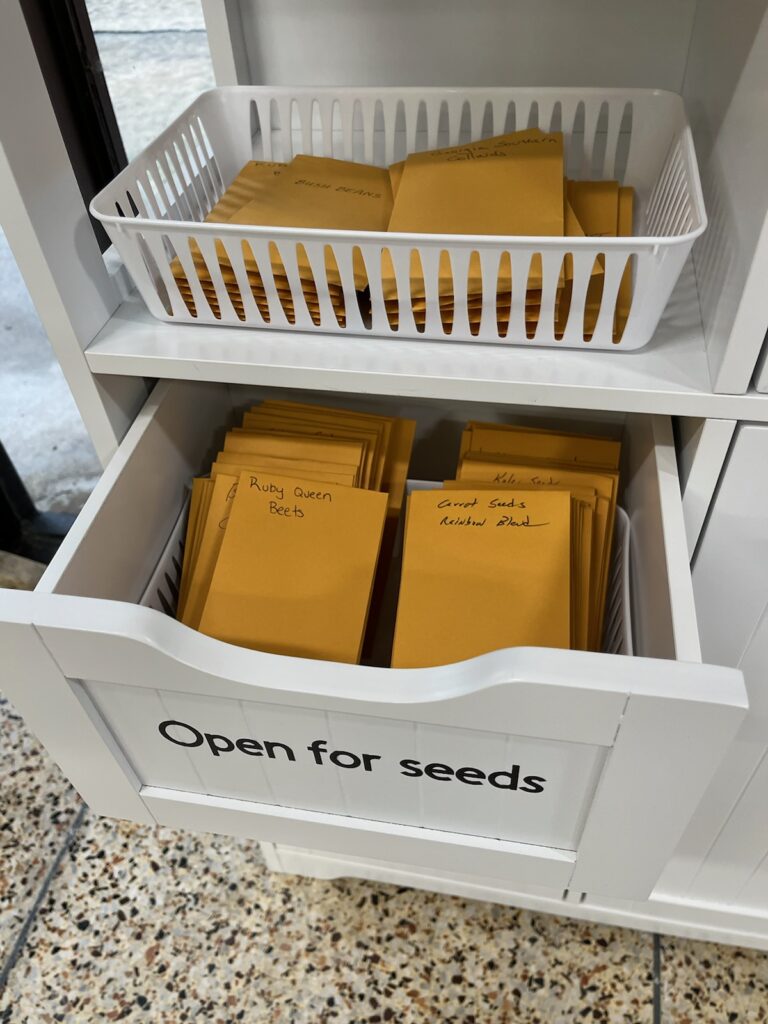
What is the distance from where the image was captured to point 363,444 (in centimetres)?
77

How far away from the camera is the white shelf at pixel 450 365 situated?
0.57 metres

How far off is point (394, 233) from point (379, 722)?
0.33 meters

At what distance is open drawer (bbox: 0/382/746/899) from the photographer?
0.47 meters

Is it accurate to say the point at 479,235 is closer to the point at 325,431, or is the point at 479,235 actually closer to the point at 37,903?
the point at 325,431

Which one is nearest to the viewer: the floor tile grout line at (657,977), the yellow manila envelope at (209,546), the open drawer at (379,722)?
the open drawer at (379,722)

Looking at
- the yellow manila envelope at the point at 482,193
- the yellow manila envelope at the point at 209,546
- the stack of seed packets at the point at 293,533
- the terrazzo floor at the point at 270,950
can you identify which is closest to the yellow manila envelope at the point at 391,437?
the stack of seed packets at the point at 293,533

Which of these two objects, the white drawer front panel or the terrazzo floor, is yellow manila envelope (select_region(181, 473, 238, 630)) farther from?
the terrazzo floor

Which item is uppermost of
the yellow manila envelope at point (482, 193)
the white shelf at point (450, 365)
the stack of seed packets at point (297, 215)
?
the yellow manila envelope at point (482, 193)

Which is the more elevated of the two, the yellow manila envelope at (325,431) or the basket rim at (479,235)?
the basket rim at (479,235)

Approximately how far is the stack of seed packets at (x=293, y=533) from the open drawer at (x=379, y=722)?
6 cm

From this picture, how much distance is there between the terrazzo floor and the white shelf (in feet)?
2.47

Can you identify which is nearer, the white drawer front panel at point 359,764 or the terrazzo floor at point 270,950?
the white drawer front panel at point 359,764

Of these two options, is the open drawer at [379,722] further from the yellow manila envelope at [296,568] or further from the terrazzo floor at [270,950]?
the terrazzo floor at [270,950]

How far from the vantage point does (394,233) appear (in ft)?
1.77
